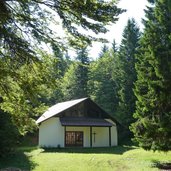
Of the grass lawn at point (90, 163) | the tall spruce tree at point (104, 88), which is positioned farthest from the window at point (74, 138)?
the grass lawn at point (90, 163)

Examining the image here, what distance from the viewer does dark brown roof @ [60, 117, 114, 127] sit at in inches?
1346

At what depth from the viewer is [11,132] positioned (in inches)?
855

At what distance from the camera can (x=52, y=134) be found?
114ft

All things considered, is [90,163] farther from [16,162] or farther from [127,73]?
[127,73]

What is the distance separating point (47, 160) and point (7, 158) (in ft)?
9.13

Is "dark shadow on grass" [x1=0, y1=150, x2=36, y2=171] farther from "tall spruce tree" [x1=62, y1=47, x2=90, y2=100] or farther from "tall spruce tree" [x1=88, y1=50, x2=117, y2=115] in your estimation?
"tall spruce tree" [x1=62, y1=47, x2=90, y2=100]

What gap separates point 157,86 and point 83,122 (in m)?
16.2

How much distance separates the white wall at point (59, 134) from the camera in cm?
3481

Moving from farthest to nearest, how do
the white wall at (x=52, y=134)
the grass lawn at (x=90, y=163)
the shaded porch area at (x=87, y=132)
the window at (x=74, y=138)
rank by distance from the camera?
the window at (x=74, y=138)
the shaded porch area at (x=87, y=132)
the white wall at (x=52, y=134)
the grass lawn at (x=90, y=163)

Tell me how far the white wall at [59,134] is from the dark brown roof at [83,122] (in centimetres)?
108

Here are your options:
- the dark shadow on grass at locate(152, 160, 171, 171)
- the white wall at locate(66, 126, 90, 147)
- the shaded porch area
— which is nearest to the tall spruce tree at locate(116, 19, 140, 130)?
the shaded porch area

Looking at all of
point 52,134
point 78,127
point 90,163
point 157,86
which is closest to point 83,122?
point 78,127

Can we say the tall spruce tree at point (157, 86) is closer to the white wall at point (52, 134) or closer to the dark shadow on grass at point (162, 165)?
the dark shadow on grass at point (162, 165)

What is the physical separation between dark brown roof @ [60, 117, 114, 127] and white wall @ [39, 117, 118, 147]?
1076 mm
